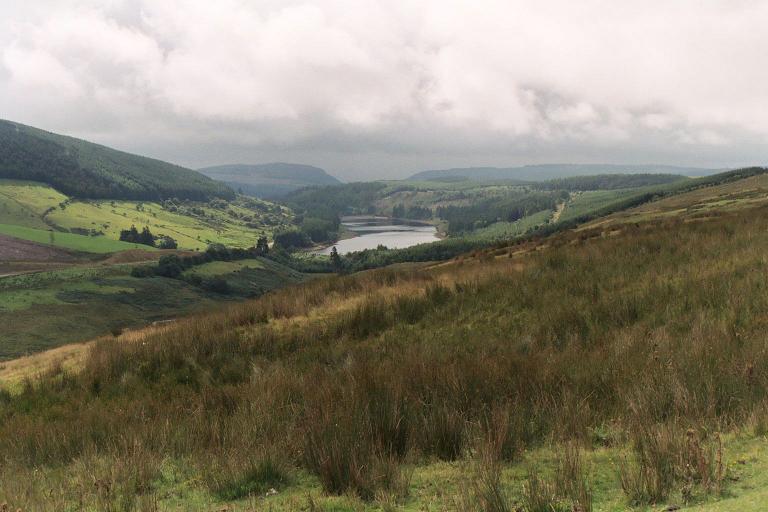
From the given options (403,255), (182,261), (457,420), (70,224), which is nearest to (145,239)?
(70,224)

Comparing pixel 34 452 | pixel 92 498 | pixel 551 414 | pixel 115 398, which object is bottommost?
pixel 115 398

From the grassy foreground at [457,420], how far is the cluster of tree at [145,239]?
172679mm

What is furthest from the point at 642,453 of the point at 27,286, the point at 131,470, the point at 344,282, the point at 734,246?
the point at 27,286

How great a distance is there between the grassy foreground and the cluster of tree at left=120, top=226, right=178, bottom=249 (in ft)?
567

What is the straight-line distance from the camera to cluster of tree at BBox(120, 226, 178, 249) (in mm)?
163875

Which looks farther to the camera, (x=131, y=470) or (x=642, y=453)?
(x=131, y=470)

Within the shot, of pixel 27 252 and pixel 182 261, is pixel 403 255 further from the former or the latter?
pixel 27 252

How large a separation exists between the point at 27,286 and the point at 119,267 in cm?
2348

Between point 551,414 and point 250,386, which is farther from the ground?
point 551,414

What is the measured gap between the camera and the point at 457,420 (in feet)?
15.9

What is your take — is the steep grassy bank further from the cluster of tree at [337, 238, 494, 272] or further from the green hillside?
the green hillside

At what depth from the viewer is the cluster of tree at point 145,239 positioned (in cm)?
16388

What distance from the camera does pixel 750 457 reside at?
385cm

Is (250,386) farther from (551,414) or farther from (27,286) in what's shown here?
(27,286)
